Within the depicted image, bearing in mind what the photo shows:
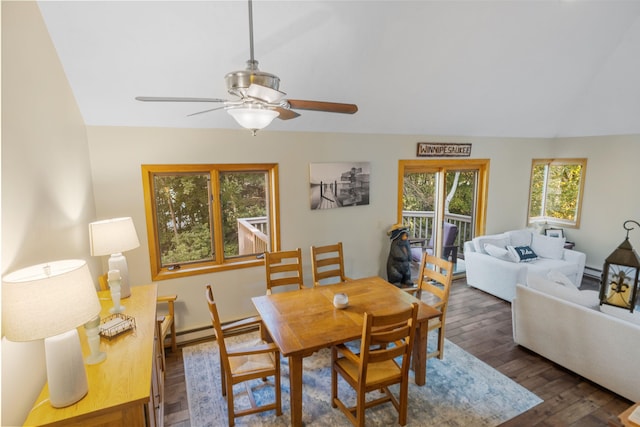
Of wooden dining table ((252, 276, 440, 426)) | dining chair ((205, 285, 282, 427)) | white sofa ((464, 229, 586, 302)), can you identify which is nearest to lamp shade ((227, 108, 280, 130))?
dining chair ((205, 285, 282, 427))

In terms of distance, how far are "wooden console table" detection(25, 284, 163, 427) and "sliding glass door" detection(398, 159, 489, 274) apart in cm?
384

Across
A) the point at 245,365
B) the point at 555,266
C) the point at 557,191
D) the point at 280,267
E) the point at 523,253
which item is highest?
the point at 557,191

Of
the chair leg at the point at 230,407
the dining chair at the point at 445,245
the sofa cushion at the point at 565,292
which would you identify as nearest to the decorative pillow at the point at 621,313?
the sofa cushion at the point at 565,292

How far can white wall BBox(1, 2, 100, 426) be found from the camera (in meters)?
1.60

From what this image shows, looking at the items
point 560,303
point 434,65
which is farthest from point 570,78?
point 560,303

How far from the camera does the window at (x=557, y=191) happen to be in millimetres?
6121

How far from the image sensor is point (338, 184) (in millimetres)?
4395

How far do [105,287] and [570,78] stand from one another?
6214 mm

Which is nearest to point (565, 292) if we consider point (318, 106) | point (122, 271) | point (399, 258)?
point (399, 258)

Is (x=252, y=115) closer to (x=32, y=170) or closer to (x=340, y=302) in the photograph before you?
(x=32, y=170)

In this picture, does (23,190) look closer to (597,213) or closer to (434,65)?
(434,65)

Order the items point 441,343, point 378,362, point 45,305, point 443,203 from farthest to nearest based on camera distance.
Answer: point 443,203
point 441,343
point 378,362
point 45,305

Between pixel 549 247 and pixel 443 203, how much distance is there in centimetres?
183

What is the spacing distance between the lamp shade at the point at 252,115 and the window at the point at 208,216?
6.03ft
